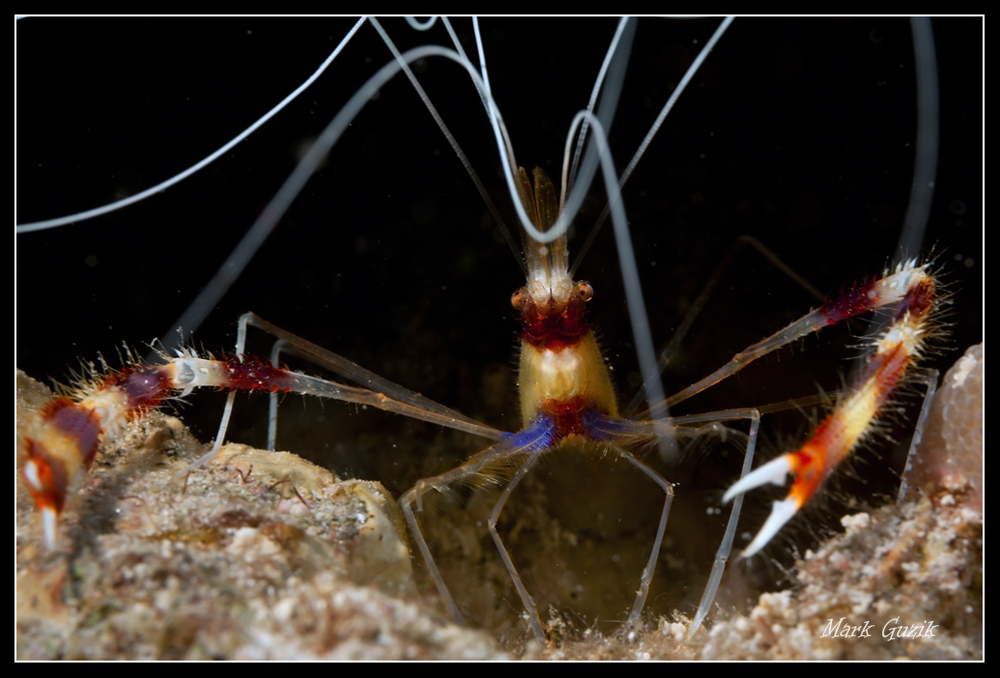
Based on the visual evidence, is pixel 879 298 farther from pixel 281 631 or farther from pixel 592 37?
pixel 281 631

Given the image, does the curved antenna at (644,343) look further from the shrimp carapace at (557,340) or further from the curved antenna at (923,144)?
the curved antenna at (923,144)

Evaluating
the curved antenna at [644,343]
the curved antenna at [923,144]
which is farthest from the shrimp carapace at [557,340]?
the curved antenna at [923,144]

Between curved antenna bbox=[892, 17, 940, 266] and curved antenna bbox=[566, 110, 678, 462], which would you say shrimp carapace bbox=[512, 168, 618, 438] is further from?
curved antenna bbox=[892, 17, 940, 266]

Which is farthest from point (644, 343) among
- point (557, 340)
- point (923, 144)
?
point (923, 144)

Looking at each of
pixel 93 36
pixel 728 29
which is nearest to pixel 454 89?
pixel 728 29

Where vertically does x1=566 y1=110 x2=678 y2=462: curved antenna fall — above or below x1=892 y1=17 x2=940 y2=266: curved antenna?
below

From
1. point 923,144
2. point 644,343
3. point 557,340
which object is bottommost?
point 557,340

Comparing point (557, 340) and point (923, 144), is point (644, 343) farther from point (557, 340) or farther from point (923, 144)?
point (923, 144)

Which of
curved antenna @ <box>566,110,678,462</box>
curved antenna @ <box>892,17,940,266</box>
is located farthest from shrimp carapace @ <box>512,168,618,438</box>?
curved antenna @ <box>892,17,940,266</box>

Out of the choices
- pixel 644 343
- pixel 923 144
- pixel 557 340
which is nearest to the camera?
pixel 557 340

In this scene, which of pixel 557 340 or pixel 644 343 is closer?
pixel 557 340

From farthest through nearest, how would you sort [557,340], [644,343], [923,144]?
[644,343]
[923,144]
[557,340]

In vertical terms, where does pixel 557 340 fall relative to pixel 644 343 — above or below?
below
